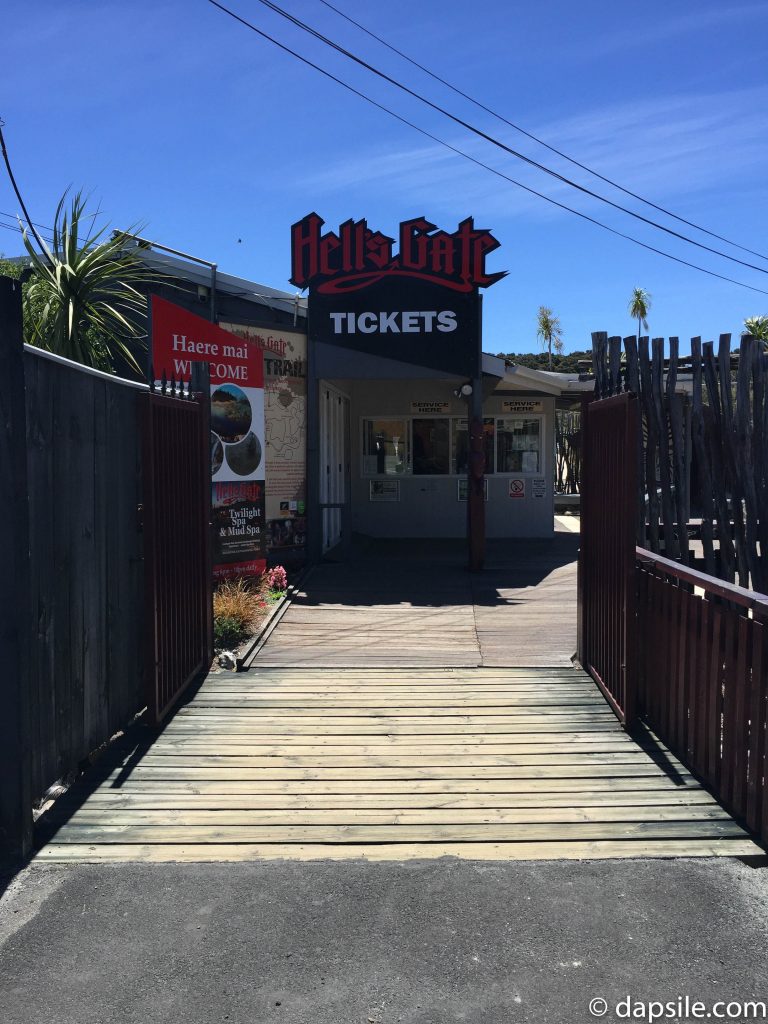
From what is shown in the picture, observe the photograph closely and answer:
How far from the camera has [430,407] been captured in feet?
54.3

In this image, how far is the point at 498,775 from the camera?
199 inches

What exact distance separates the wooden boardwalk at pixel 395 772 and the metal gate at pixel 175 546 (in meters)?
0.31

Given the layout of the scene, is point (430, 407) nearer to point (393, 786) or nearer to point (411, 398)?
point (411, 398)

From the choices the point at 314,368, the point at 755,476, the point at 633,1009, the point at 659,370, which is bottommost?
the point at 633,1009

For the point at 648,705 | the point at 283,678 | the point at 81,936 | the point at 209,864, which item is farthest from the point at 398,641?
the point at 81,936

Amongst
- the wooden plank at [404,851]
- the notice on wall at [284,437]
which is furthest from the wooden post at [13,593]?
the notice on wall at [284,437]

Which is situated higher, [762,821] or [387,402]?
[387,402]

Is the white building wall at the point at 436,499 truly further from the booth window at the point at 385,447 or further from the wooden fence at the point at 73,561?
the wooden fence at the point at 73,561

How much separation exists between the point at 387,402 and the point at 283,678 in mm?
10165

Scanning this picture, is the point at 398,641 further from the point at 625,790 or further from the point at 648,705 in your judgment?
the point at 625,790

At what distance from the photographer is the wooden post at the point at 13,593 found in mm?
3959

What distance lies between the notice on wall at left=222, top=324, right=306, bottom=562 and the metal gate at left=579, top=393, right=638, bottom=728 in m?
5.64

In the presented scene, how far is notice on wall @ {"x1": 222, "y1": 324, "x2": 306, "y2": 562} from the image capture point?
1199 cm


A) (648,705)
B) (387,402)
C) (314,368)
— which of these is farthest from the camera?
(387,402)
